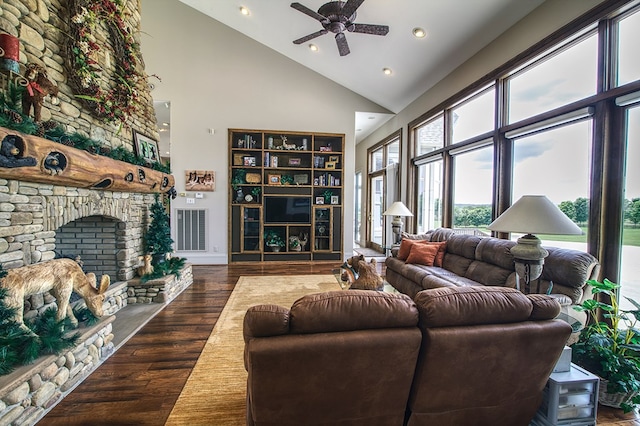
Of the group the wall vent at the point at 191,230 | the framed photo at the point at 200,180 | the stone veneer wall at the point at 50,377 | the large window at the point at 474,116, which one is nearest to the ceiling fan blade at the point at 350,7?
the large window at the point at 474,116

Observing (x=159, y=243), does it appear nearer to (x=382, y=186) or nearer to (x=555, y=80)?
(x=555, y=80)

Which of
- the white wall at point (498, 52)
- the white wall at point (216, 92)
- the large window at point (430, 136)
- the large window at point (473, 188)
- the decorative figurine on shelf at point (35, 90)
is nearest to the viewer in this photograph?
the decorative figurine on shelf at point (35, 90)

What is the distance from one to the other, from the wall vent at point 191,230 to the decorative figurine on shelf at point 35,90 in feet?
12.9

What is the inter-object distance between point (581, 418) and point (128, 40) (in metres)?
5.50

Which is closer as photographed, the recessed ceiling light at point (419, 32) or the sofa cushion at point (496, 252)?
the sofa cushion at point (496, 252)

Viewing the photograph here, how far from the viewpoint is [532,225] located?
204cm

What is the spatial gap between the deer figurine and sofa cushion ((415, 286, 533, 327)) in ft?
8.62

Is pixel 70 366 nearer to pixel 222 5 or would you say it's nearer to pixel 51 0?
pixel 51 0

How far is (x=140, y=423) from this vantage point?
5.68ft

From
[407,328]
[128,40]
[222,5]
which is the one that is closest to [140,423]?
[407,328]

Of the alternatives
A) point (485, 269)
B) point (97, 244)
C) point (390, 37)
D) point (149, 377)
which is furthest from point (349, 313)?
point (390, 37)

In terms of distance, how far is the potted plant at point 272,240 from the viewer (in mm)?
6363

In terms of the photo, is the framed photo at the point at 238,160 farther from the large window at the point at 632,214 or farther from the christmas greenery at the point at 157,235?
the large window at the point at 632,214

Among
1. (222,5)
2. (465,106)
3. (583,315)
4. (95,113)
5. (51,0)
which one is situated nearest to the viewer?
(583,315)
